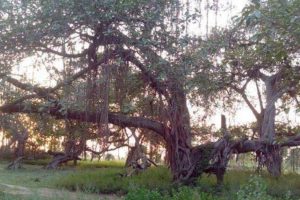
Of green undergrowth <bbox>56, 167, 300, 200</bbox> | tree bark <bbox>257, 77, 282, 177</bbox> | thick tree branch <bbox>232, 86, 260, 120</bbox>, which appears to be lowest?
green undergrowth <bbox>56, 167, 300, 200</bbox>

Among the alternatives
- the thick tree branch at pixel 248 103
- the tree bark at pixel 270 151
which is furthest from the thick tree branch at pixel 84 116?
the tree bark at pixel 270 151

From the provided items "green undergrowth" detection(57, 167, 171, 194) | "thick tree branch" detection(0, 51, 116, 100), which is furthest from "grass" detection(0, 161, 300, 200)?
"thick tree branch" detection(0, 51, 116, 100)

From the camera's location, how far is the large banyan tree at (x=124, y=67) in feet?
25.5

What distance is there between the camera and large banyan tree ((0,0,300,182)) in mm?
7770

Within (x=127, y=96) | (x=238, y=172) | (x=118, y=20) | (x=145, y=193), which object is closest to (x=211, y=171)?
(x=238, y=172)

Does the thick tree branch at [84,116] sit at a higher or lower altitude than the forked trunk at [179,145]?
higher

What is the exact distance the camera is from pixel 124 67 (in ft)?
30.2

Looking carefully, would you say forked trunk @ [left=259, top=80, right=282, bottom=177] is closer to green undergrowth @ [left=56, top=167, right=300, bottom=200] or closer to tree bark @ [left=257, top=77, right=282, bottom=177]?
tree bark @ [left=257, top=77, right=282, bottom=177]

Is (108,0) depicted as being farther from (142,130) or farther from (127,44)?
(142,130)

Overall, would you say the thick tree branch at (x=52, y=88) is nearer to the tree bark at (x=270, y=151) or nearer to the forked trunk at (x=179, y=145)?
the forked trunk at (x=179, y=145)

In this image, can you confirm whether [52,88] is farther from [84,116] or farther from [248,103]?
[248,103]

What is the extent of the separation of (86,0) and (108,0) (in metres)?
0.33

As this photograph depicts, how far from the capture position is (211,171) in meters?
12.1

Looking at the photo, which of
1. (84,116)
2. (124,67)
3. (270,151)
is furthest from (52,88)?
(270,151)
